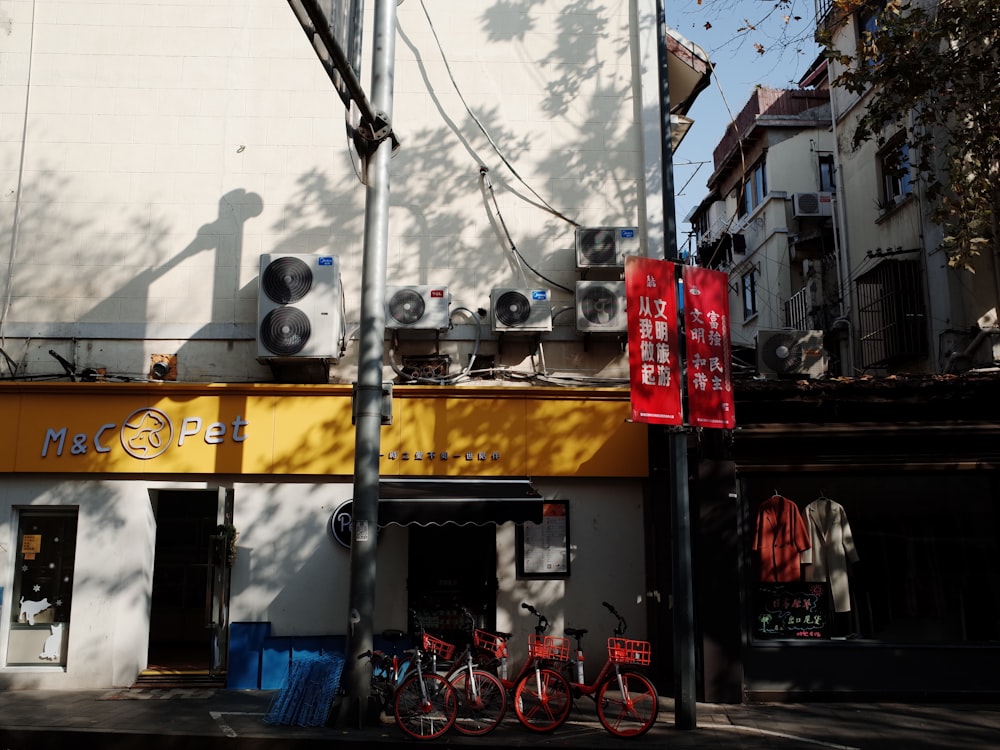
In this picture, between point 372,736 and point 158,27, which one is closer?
point 372,736

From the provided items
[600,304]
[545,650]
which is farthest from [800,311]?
[545,650]

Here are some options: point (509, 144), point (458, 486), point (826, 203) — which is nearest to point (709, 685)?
point (458, 486)

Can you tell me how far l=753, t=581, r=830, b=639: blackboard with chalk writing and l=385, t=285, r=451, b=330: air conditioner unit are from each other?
531 centimetres

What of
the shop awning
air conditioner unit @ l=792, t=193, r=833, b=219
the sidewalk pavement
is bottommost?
the sidewalk pavement

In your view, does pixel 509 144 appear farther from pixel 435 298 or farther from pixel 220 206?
pixel 220 206

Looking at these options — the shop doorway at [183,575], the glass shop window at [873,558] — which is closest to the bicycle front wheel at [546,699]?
the glass shop window at [873,558]

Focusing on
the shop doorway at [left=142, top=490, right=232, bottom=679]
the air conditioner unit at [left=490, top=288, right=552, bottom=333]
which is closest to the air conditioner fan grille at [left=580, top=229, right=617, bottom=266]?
the air conditioner unit at [left=490, top=288, right=552, bottom=333]

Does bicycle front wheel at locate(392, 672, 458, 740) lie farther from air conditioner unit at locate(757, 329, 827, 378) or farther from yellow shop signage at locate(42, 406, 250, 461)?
air conditioner unit at locate(757, 329, 827, 378)

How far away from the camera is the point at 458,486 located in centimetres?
1020

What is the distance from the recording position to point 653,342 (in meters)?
8.92

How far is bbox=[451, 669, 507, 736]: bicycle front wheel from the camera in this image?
839 centimetres

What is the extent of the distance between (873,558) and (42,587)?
10.8m

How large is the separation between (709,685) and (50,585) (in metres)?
8.51

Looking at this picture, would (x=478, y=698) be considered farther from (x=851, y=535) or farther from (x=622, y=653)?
(x=851, y=535)
